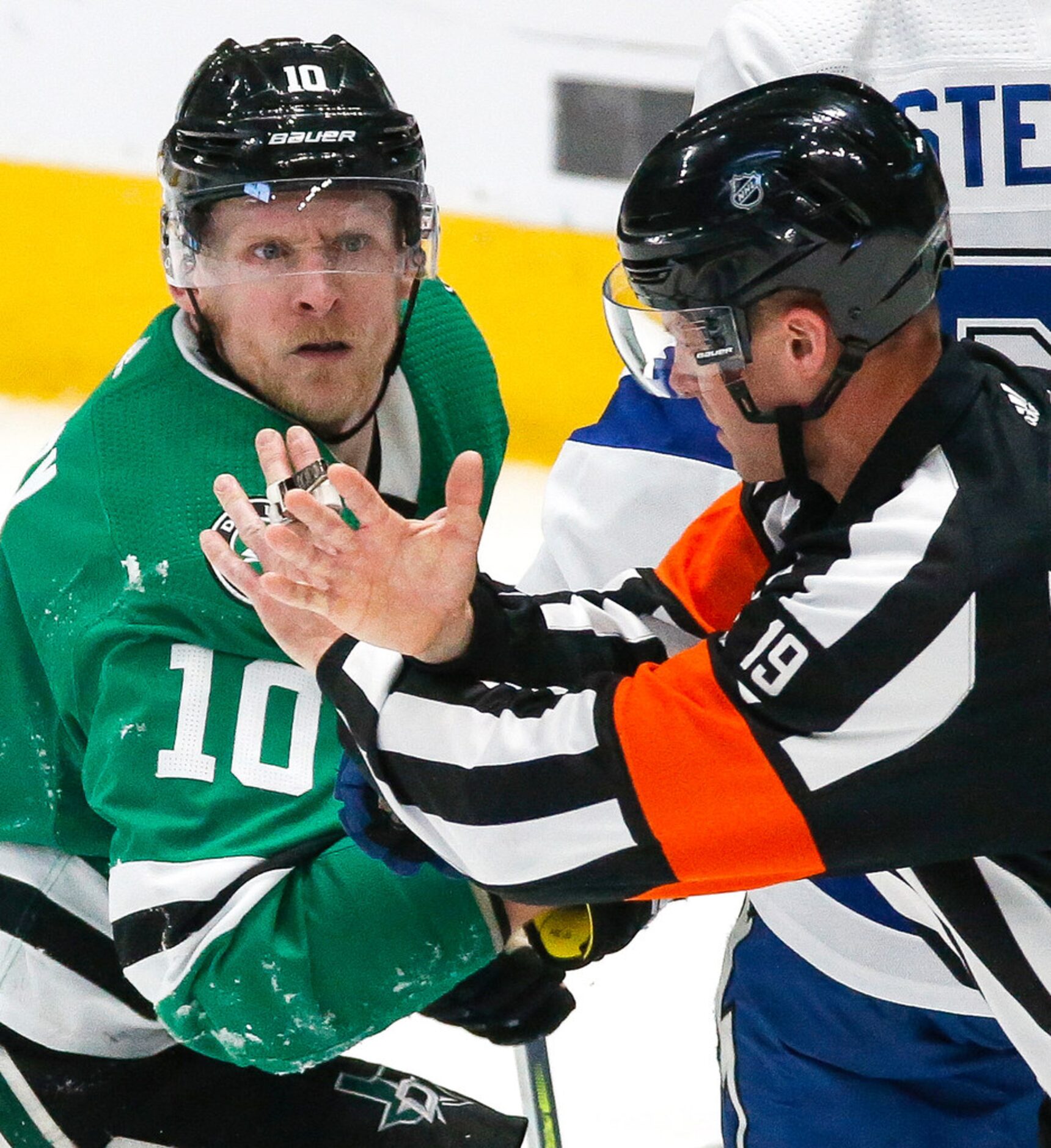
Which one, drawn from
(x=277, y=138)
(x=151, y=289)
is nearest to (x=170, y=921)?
(x=277, y=138)

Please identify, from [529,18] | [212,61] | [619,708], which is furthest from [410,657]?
[529,18]

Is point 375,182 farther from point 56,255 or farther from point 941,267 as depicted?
point 56,255

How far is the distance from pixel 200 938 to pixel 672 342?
0.62 meters

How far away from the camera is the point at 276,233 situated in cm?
184

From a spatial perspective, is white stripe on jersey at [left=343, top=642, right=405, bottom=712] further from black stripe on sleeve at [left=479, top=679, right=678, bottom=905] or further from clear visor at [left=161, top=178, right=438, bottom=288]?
clear visor at [left=161, top=178, right=438, bottom=288]

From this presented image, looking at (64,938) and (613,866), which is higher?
(613,866)

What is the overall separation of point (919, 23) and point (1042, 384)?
1.69 feet

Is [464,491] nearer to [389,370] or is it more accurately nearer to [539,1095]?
[389,370]

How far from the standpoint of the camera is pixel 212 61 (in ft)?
6.17

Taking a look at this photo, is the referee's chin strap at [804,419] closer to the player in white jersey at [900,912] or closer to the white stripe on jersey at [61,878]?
the player in white jersey at [900,912]

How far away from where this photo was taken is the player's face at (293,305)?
1.84 m

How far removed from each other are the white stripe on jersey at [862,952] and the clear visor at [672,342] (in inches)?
20.2

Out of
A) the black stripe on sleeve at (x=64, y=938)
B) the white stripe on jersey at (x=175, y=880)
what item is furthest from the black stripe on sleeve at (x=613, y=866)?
the black stripe on sleeve at (x=64, y=938)

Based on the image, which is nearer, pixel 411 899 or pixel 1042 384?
pixel 1042 384
